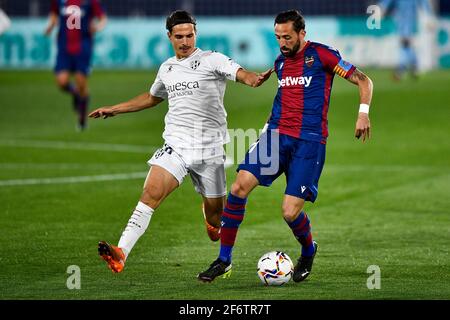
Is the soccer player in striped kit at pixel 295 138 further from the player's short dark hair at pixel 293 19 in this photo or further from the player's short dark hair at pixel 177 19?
the player's short dark hair at pixel 177 19

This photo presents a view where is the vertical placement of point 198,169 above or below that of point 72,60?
above

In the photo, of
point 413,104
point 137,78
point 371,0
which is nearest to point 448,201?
point 413,104

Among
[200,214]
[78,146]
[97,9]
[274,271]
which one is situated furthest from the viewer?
[97,9]

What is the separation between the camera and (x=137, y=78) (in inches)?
1299

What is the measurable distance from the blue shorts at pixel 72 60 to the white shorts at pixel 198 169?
12544 mm

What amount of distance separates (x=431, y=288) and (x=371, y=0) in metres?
32.3

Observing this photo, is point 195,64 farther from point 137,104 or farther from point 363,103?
point 363,103

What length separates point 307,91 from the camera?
9.24m

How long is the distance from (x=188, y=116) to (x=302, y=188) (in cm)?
121

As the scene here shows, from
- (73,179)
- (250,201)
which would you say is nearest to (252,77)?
(250,201)

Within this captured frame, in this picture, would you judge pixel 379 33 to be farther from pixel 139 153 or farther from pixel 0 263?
pixel 0 263

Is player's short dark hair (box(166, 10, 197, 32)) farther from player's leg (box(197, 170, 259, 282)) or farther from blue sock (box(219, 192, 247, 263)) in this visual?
blue sock (box(219, 192, 247, 263))

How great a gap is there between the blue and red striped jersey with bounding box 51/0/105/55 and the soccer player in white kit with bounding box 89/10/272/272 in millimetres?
12279

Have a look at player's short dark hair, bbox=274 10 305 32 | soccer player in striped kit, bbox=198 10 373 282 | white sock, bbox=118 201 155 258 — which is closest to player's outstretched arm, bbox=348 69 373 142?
soccer player in striped kit, bbox=198 10 373 282
